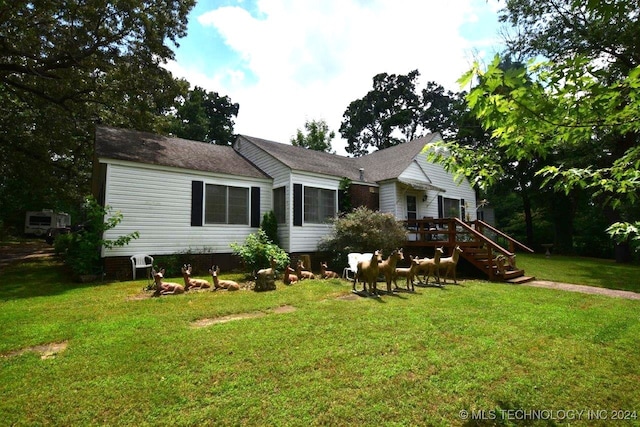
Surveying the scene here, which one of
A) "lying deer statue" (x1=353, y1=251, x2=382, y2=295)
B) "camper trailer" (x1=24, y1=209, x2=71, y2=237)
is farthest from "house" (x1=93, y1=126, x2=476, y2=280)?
"camper trailer" (x1=24, y1=209, x2=71, y2=237)

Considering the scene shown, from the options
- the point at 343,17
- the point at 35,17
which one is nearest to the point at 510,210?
the point at 343,17

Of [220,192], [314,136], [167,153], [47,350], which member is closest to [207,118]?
[314,136]

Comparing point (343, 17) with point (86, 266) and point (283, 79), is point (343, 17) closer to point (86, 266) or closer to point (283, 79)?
point (283, 79)

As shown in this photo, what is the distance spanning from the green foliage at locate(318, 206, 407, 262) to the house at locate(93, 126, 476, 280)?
A: 1.39 m

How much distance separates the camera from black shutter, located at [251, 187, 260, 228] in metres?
12.6

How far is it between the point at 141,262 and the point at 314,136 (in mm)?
29986

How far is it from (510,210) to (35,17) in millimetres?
37955

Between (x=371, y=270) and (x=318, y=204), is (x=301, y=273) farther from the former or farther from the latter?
(x=318, y=204)

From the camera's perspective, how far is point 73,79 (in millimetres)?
14453

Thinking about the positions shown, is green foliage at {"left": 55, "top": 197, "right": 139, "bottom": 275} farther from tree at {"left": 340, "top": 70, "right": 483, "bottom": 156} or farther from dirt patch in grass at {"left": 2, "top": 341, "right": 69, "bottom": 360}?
tree at {"left": 340, "top": 70, "right": 483, "bottom": 156}

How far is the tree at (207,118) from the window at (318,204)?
99.4ft

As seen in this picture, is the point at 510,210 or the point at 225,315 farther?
the point at 510,210

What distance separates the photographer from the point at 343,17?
8.87 metres

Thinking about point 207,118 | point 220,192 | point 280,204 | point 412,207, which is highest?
point 207,118
